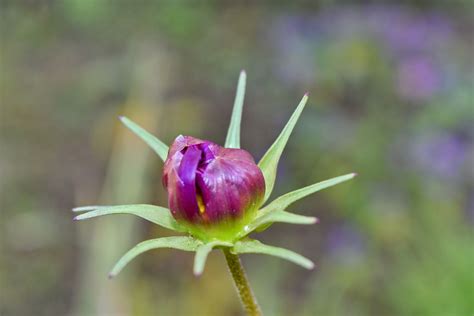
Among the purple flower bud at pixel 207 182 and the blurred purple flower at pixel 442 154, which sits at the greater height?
the purple flower bud at pixel 207 182

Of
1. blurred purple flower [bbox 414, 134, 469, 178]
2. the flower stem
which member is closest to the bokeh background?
blurred purple flower [bbox 414, 134, 469, 178]

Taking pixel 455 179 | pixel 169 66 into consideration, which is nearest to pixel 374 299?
pixel 455 179

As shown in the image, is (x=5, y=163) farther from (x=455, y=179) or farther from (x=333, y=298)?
(x=455, y=179)

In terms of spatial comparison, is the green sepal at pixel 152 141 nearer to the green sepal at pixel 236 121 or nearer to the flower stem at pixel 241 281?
the green sepal at pixel 236 121

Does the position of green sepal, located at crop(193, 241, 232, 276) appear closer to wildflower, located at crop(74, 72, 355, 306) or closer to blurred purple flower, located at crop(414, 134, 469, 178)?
wildflower, located at crop(74, 72, 355, 306)

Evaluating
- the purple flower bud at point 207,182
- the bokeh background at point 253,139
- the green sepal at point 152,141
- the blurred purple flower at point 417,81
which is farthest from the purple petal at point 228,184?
the blurred purple flower at point 417,81
